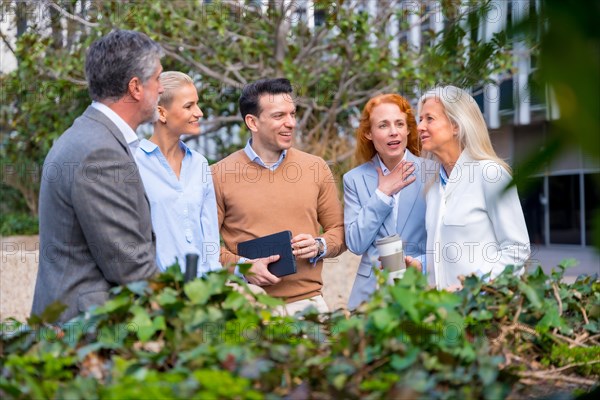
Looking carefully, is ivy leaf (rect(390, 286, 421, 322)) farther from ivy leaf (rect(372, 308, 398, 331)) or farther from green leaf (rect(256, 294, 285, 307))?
green leaf (rect(256, 294, 285, 307))

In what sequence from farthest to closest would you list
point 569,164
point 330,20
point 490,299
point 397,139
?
1. point 330,20
2. point 397,139
3. point 490,299
4. point 569,164

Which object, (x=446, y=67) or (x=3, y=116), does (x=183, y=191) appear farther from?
(x=3, y=116)

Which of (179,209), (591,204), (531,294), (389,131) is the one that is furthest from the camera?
(389,131)

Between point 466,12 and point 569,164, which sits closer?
point 569,164

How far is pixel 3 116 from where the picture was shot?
1391 centimetres

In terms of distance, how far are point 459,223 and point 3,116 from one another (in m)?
11.6

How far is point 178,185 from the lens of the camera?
4195 millimetres

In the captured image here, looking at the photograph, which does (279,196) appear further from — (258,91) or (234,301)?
(234,301)

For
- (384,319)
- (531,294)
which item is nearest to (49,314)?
(384,319)

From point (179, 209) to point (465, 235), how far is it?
1381 mm

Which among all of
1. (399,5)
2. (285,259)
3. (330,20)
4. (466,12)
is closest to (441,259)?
(285,259)

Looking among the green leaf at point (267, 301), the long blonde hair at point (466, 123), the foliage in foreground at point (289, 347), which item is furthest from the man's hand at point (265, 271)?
the green leaf at point (267, 301)

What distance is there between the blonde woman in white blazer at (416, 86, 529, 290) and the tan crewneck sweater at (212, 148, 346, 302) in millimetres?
728

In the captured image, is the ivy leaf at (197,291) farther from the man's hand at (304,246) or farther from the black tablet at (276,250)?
the man's hand at (304,246)
